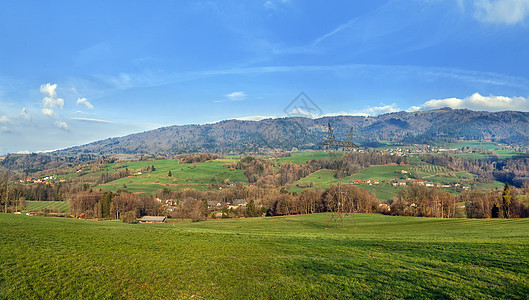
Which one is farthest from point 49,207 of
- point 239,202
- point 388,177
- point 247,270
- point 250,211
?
point 388,177

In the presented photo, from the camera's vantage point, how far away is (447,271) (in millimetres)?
14875

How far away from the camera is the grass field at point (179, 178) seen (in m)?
124

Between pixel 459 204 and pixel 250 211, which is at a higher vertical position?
pixel 459 204

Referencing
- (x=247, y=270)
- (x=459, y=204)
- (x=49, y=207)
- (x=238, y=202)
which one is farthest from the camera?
(x=238, y=202)

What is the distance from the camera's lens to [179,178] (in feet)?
458

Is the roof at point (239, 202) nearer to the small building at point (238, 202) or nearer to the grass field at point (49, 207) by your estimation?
the small building at point (238, 202)

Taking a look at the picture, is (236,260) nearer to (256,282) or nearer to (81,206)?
(256,282)

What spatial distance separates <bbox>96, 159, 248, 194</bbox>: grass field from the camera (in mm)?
123750

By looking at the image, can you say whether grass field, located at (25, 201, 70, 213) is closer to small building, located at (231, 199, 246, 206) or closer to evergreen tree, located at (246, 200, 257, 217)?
small building, located at (231, 199, 246, 206)

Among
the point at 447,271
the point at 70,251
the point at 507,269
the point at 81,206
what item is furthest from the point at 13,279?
the point at 81,206

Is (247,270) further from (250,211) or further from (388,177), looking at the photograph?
(388,177)

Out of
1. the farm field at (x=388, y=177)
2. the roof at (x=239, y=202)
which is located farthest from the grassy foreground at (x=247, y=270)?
the farm field at (x=388, y=177)

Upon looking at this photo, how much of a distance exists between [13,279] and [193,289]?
311 inches

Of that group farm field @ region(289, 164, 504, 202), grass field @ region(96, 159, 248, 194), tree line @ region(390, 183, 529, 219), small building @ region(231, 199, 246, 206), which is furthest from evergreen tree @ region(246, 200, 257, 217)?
grass field @ region(96, 159, 248, 194)
